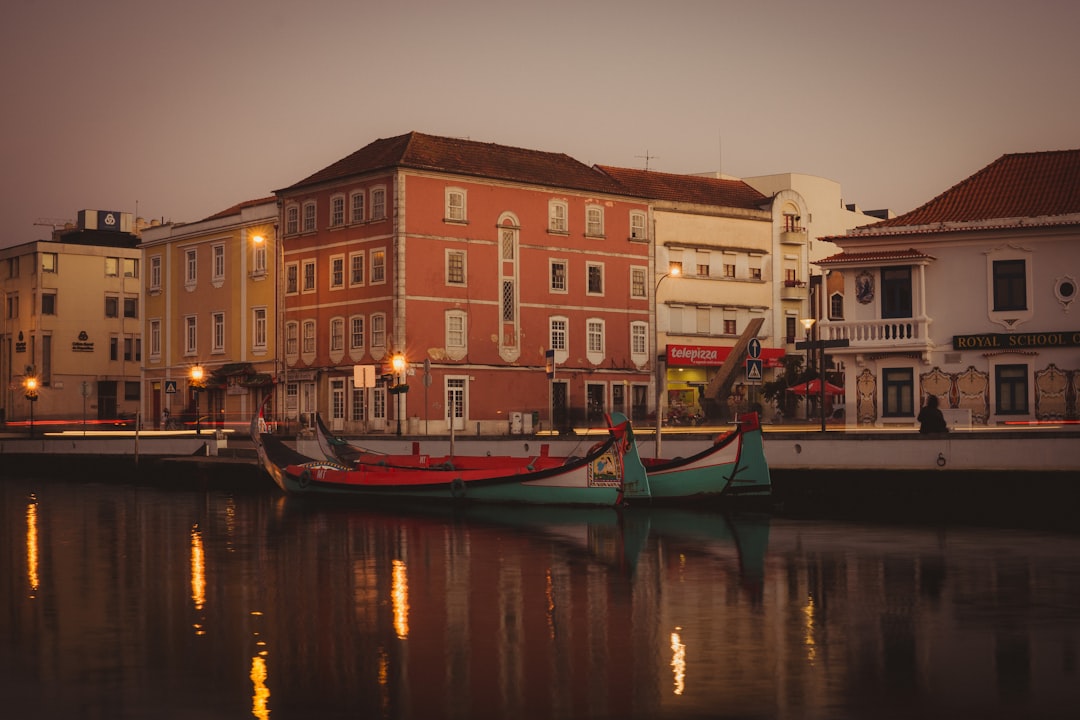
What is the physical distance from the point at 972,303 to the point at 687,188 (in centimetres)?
3293

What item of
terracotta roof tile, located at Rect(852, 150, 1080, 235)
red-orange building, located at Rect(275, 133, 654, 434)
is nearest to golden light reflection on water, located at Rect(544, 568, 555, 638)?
terracotta roof tile, located at Rect(852, 150, 1080, 235)

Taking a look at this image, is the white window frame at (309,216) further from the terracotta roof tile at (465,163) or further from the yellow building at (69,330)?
the yellow building at (69,330)

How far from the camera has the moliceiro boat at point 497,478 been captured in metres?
35.2

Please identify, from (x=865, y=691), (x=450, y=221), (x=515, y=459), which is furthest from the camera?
(x=450, y=221)

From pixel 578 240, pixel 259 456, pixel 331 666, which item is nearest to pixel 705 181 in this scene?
pixel 578 240

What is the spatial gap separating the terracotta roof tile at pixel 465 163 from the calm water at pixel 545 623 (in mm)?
37437

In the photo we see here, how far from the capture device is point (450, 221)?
66938mm

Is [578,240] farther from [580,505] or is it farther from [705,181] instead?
[580,505]

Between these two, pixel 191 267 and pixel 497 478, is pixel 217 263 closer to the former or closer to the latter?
pixel 191 267

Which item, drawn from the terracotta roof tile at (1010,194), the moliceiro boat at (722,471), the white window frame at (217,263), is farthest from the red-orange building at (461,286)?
the moliceiro boat at (722,471)

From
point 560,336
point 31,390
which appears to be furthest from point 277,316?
point 31,390

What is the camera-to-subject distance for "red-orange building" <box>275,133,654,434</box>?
65188mm

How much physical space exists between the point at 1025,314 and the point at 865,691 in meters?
35.1

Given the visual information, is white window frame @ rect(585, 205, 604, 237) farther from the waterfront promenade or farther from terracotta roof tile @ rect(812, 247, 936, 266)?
terracotta roof tile @ rect(812, 247, 936, 266)
